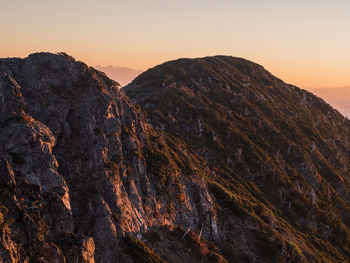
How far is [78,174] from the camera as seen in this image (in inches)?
1537

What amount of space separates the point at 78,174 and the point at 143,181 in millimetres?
11170

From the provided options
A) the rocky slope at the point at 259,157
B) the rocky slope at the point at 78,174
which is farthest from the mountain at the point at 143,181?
the rocky slope at the point at 259,157

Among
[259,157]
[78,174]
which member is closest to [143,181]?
[78,174]

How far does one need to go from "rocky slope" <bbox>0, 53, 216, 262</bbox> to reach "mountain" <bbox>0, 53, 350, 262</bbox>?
0.15 meters

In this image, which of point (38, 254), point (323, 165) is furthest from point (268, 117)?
point (38, 254)

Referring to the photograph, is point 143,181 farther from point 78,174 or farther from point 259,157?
point 259,157

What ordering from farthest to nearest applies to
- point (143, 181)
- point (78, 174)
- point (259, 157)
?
point (259, 157) < point (143, 181) < point (78, 174)

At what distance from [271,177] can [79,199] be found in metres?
68.5

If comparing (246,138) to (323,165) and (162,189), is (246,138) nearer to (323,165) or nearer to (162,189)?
(323,165)

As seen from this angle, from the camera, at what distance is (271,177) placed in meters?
90.8

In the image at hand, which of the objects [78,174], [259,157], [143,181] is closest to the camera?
[78,174]

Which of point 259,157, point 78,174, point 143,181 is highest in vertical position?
point 78,174

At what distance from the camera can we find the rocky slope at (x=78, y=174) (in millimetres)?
27609

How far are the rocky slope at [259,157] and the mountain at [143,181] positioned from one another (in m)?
0.43
